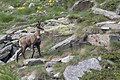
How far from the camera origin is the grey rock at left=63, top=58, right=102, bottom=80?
1061 centimetres

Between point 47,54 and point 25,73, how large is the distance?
177 cm

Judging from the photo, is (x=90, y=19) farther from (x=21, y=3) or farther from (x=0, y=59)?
(x=21, y=3)

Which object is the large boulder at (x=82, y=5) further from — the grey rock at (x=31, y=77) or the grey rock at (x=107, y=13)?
the grey rock at (x=31, y=77)

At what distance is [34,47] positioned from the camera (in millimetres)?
14359

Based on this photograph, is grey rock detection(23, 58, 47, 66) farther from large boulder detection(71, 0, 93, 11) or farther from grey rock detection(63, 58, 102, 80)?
large boulder detection(71, 0, 93, 11)

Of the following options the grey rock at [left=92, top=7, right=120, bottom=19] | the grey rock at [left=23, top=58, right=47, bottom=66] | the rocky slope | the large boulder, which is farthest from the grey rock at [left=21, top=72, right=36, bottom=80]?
the large boulder

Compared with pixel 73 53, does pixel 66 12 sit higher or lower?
lower

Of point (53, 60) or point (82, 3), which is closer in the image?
point (53, 60)

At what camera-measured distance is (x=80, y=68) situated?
1095cm

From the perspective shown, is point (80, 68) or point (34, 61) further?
point (34, 61)

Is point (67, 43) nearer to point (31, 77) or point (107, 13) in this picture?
point (31, 77)

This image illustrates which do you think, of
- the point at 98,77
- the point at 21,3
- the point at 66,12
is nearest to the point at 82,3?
the point at 66,12

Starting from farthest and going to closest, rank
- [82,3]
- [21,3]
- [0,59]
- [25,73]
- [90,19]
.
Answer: [21,3] < [82,3] < [90,19] < [0,59] < [25,73]

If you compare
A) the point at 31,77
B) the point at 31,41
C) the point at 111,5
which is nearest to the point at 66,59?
the point at 31,77
